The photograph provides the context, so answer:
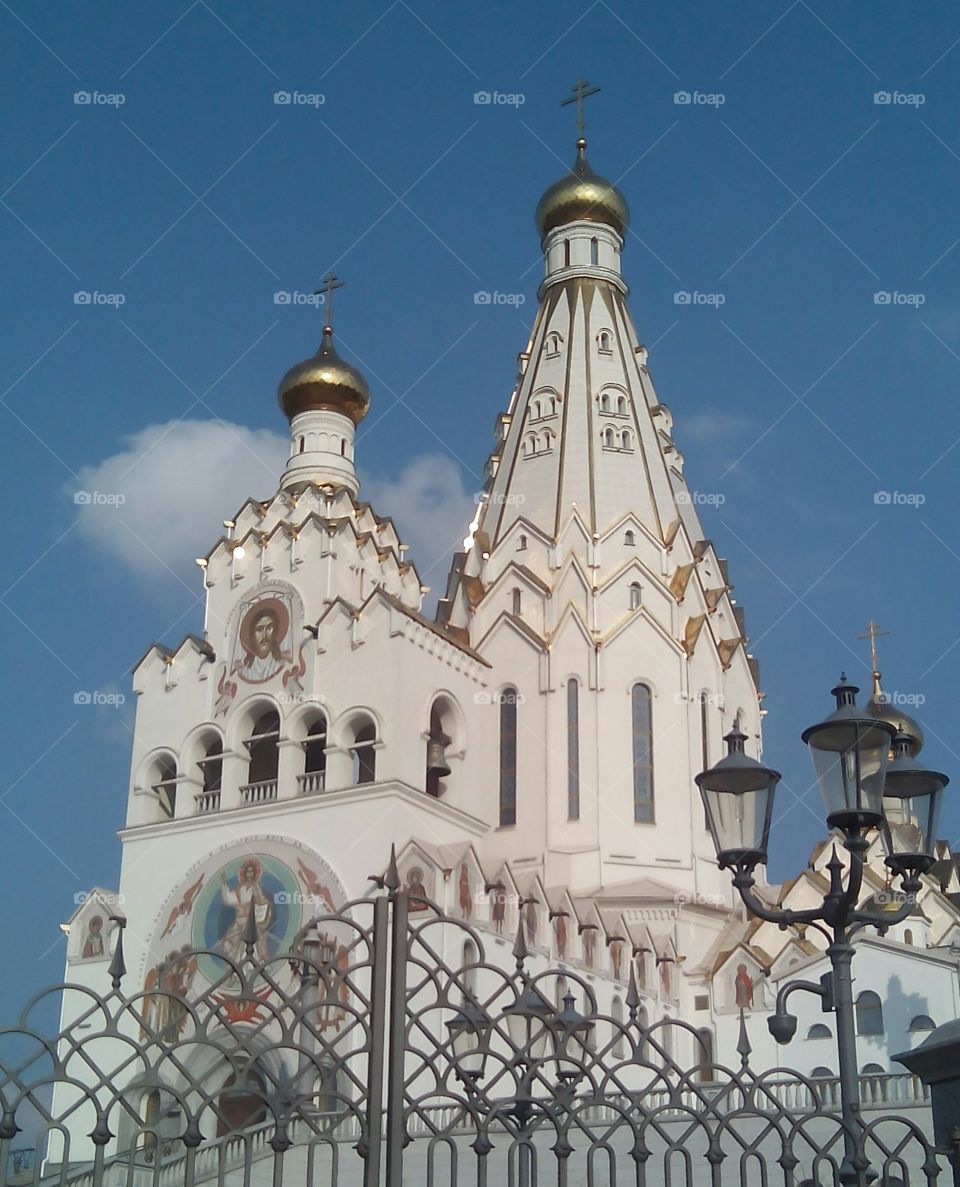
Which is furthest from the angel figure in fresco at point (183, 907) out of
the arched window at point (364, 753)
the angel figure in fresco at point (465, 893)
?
the angel figure in fresco at point (465, 893)

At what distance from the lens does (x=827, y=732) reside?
258 inches

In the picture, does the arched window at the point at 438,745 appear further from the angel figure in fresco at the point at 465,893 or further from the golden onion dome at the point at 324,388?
the golden onion dome at the point at 324,388

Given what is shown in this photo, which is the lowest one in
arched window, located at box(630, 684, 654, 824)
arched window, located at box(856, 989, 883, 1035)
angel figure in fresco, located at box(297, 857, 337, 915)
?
arched window, located at box(856, 989, 883, 1035)

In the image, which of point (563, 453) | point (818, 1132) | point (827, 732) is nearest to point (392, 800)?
point (818, 1132)

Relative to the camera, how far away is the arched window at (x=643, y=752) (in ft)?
80.8

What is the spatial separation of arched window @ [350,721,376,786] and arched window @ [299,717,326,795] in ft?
1.64

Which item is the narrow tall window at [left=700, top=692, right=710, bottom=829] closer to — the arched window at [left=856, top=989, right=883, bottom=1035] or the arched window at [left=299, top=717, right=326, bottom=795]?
the arched window at [left=856, top=989, right=883, bottom=1035]

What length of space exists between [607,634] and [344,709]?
19.0 ft

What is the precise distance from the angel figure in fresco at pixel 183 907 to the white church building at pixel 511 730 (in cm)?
5

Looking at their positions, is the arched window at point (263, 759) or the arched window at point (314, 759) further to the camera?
the arched window at point (263, 759)

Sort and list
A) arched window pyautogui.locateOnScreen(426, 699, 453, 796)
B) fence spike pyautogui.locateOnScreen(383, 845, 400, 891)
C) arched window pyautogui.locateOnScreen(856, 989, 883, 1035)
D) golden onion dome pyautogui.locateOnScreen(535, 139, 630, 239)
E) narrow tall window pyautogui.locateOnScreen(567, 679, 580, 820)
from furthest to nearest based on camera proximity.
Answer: golden onion dome pyautogui.locateOnScreen(535, 139, 630, 239), narrow tall window pyautogui.locateOnScreen(567, 679, 580, 820), arched window pyautogui.locateOnScreen(426, 699, 453, 796), arched window pyautogui.locateOnScreen(856, 989, 883, 1035), fence spike pyautogui.locateOnScreen(383, 845, 400, 891)

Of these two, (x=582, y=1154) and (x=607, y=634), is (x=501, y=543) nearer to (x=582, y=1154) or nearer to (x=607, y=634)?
(x=607, y=634)

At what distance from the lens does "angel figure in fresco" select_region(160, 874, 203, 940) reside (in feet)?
70.5

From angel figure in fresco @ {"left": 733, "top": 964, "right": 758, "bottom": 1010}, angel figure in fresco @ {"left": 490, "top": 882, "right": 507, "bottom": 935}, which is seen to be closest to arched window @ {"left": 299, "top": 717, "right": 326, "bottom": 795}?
angel figure in fresco @ {"left": 490, "top": 882, "right": 507, "bottom": 935}
